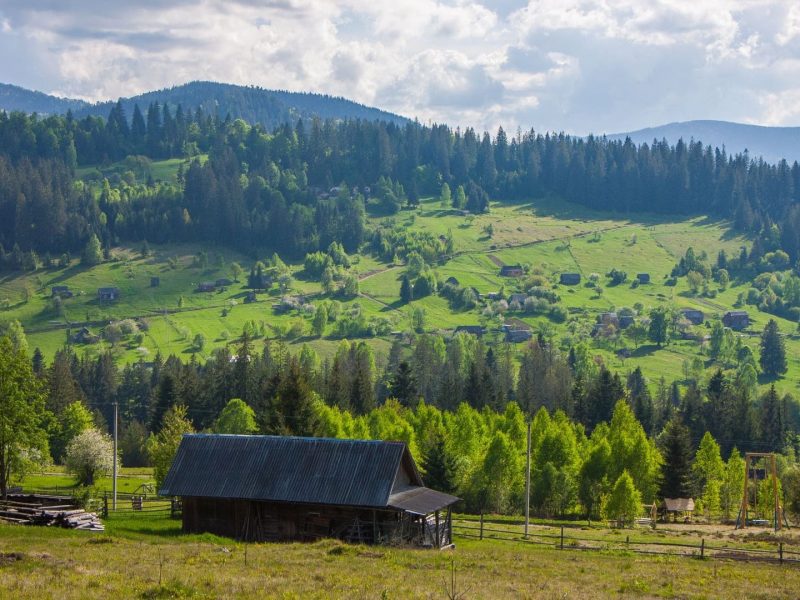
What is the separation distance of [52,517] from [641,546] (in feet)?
105

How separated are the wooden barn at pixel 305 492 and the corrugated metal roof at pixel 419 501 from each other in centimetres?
6

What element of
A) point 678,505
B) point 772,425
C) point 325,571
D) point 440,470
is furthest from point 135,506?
point 772,425

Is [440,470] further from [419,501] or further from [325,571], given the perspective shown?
[325,571]

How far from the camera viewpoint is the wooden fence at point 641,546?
2039 inches

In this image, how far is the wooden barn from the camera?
52.0 meters

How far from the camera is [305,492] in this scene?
5266cm

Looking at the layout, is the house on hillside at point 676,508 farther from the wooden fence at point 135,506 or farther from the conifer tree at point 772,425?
the conifer tree at point 772,425

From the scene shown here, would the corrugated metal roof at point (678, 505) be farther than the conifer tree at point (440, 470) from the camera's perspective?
Yes

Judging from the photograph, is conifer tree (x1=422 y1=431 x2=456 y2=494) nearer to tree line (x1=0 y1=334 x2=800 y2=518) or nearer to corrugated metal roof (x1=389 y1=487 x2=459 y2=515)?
tree line (x1=0 y1=334 x2=800 y2=518)

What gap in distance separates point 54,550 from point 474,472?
4757 centimetres

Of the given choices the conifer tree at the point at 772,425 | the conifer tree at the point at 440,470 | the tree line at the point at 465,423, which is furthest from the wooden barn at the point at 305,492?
the conifer tree at the point at 772,425

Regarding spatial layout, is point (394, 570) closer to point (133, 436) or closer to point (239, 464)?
point (239, 464)

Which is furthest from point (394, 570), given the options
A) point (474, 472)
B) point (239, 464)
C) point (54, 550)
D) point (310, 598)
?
point (474, 472)

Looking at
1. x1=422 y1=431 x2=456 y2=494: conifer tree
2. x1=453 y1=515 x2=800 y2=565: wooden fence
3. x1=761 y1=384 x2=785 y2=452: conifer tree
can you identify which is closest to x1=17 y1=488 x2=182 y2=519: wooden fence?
x1=453 y1=515 x2=800 y2=565: wooden fence
